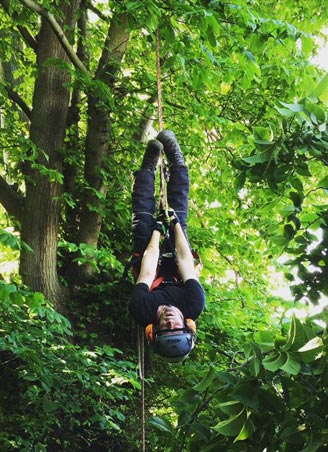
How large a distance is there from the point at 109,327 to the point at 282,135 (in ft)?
13.1

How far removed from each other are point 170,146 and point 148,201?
482mm

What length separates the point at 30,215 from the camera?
5.18m

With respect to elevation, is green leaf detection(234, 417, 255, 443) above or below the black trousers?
below

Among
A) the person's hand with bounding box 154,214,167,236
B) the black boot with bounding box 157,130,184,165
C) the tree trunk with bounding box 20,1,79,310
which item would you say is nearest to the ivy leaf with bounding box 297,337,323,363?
the person's hand with bounding box 154,214,167,236

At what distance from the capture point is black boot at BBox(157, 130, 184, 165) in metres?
4.25

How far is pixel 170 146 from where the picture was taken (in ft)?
14.1

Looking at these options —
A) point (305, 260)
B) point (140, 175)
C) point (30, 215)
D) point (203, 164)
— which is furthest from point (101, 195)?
point (305, 260)

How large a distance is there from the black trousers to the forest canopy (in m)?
0.46

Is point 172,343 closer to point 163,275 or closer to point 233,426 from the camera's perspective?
point 163,275

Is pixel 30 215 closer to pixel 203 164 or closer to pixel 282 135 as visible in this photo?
pixel 203 164

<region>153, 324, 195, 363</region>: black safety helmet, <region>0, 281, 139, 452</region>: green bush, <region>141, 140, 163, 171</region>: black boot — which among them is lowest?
<region>0, 281, 139, 452</region>: green bush

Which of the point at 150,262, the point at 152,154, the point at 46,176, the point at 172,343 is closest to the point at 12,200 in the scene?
the point at 46,176

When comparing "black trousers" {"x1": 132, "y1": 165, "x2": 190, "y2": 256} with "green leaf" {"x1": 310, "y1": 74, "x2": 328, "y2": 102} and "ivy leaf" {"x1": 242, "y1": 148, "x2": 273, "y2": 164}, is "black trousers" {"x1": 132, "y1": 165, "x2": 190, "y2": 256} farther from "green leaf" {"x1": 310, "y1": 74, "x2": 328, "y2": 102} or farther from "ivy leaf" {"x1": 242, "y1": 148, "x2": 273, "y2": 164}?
"green leaf" {"x1": 310, "y1": 74, "x2": 328, "y2": 102}

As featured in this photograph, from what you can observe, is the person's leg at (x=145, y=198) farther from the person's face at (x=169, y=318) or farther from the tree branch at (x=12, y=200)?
the tree branch at (x=12, y=200)
